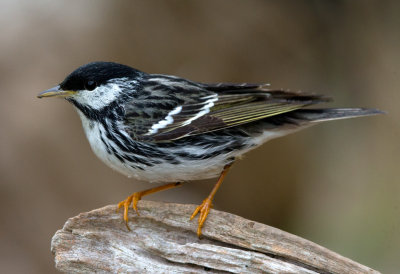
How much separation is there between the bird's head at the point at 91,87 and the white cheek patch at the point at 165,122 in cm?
53

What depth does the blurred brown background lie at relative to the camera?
928 centimetres

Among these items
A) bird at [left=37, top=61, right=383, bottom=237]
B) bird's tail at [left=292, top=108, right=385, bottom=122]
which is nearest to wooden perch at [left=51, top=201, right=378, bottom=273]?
bird at [left=37, top=61, right=383, bottom=237]

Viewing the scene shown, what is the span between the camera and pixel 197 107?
20.0 ft

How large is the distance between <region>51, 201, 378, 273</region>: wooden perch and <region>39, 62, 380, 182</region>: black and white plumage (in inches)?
18.8

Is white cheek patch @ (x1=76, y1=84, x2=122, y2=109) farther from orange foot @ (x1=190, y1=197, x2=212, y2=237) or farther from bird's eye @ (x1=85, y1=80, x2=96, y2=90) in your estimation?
orange foot @ (x1=190, y1=197, x2=212, y2=237)

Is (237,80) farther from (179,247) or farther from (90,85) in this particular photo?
(179,247)

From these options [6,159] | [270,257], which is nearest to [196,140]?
[270,257]

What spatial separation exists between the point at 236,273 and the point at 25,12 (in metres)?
6.52

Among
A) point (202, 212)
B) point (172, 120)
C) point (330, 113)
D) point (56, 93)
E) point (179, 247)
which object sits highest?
point (330, 113)

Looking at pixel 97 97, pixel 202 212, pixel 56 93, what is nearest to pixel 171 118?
pixel 97 97

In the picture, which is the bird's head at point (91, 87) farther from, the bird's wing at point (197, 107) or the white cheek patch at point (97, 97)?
the bird's wing at point (197, 107)

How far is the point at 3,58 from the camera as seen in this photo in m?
9.50

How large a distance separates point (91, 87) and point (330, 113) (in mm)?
2528

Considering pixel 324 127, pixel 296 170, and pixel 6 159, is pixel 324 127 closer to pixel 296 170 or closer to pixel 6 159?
pixel 296 170
